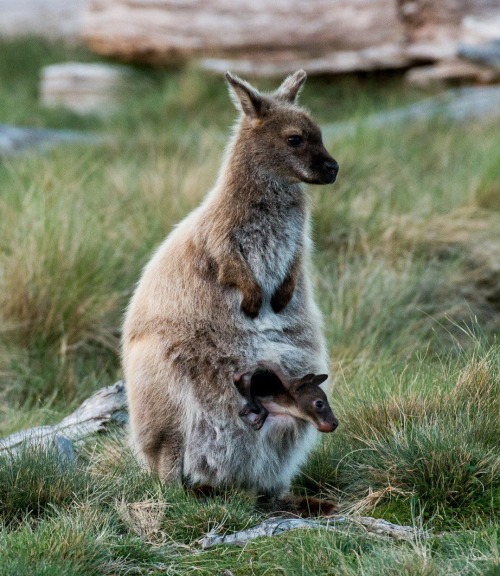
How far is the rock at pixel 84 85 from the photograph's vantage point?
1332 centimetres

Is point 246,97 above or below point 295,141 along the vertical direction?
above

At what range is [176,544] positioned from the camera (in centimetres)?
390

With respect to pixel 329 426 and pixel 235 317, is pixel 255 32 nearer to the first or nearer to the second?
pixel 235 317

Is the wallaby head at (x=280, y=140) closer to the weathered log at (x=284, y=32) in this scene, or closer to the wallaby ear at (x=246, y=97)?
the wallaby ear at (x=246, y=97)

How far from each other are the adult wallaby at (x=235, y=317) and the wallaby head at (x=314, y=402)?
0.48ft

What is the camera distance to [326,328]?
21.5ft

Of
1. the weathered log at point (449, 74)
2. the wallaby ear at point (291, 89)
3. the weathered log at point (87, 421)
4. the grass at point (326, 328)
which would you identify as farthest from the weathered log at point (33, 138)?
the wallaby ear at point (291, 89)

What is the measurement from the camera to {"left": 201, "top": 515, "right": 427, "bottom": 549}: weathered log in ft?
12.6

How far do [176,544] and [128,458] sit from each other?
80 centimetres

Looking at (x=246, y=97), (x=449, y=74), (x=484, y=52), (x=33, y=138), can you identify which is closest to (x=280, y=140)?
(x=246, y=97)

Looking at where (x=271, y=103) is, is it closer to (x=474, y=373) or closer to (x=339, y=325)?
(x=474, y=373)

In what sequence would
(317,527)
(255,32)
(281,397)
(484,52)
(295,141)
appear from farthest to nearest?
1. (255,32)
2. (484,52)
3. (295,141)
4. (281,397)
5. (317,527)

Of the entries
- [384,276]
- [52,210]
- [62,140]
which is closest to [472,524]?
[384,276]

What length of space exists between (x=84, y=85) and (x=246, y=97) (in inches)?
362
